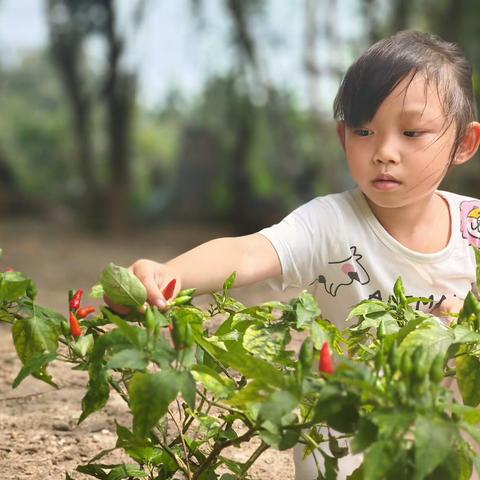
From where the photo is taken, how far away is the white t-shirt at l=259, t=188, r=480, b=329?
1.88 meters

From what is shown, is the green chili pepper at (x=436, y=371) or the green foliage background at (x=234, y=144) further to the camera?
the green foliage background at (x=234, y=144)

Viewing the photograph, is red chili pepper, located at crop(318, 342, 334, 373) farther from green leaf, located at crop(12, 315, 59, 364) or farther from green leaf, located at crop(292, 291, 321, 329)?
green leaf, located at crop(12, 315, 59, 364)

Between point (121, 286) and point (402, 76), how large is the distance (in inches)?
34.2

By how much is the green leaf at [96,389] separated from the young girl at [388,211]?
15.0 inches

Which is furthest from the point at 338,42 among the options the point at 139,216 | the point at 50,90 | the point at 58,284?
the point at 50,90

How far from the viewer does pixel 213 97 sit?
10.7 metres

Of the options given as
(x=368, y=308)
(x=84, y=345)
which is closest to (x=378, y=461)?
(x=368, y=308)

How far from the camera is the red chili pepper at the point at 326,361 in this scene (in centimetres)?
106

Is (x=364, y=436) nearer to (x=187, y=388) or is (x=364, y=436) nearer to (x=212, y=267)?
(x=187, y=388)

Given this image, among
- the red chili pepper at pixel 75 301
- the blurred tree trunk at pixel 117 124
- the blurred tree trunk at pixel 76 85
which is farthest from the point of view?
the blurred tree trunk at pixel 76 85

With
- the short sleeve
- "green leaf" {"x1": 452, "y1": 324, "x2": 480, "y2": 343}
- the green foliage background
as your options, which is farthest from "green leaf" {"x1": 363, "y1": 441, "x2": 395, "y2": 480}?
the green foliage background

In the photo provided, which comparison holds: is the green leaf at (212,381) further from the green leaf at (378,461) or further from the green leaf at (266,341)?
the green leaf at (378,461)

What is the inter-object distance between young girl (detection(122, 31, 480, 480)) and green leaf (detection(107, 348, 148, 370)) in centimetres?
49

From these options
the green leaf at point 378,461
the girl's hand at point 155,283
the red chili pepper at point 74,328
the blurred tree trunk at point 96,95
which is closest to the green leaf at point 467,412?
the green leaf at point 378,461
